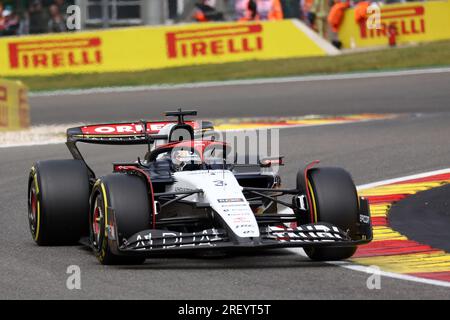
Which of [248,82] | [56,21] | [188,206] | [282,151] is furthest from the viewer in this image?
[56,21]

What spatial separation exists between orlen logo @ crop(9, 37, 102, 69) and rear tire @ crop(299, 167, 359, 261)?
1884 cm

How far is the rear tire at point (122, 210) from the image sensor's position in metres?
9.62

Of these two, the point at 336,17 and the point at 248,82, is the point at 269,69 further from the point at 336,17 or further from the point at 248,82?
the point at 336,17

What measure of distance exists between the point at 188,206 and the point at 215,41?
1853 centimetres

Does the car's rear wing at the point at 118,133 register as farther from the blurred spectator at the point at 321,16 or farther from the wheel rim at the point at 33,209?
the blurred spectator at the point at 321,16

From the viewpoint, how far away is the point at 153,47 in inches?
1127

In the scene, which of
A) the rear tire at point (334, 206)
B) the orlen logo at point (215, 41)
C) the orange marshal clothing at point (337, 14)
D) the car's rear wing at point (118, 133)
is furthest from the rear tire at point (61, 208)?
the orange marshal clothing at point (337, 14)

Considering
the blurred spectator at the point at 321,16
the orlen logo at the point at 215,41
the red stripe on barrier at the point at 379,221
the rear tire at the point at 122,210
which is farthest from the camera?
the blurred spectator at the point at 321,16

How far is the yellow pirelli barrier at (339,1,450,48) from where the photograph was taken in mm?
28578

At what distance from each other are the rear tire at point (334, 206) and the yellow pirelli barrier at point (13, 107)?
1206 centimetres

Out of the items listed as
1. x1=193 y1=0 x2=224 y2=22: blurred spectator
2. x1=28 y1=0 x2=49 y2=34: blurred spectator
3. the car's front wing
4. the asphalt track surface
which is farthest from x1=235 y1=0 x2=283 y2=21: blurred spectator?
the car's front wing

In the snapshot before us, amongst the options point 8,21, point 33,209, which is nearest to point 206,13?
point 8,21

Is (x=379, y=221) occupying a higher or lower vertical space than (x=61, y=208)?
lower
